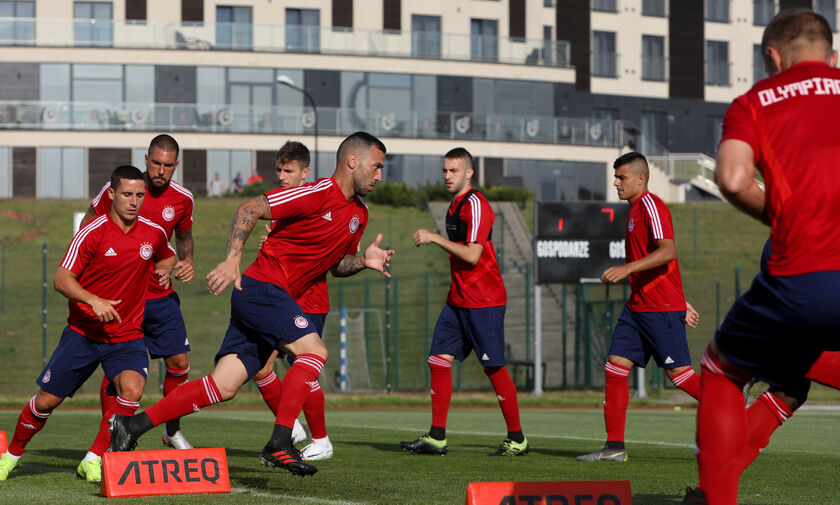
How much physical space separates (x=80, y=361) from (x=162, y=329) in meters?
1.65

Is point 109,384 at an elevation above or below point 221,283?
below

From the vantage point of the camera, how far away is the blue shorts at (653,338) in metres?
9.37

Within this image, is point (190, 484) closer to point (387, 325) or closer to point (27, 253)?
point (387, 325)

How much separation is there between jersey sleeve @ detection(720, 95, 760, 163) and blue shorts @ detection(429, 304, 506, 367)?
217 inches

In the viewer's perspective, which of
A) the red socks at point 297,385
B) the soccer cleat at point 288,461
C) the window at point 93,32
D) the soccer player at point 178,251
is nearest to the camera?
the soccer cleat at point 288,461

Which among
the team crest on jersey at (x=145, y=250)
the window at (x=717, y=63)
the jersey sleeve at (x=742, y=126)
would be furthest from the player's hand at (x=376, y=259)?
the window at (x=717, y=63)

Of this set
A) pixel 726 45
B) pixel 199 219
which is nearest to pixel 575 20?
pixel 726 45

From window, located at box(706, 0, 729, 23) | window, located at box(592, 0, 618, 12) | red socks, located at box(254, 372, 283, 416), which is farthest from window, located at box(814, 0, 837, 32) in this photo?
red socks, located at box(254, 372, 283, 416)

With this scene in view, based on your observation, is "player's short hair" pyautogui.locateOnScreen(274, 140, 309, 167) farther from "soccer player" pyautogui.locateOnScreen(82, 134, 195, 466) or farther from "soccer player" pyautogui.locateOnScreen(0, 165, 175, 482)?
"soccer player" pyautogui.locateOnScreen(0, 165, 175, 482)

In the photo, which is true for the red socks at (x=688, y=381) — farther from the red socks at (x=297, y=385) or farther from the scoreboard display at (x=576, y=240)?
the scoreboard display at (x=576, y=240)

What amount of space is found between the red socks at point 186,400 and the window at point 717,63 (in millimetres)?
56479

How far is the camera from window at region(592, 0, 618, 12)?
5744cm

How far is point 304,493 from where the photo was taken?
22.4ft

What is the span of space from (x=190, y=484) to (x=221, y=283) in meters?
1.30
